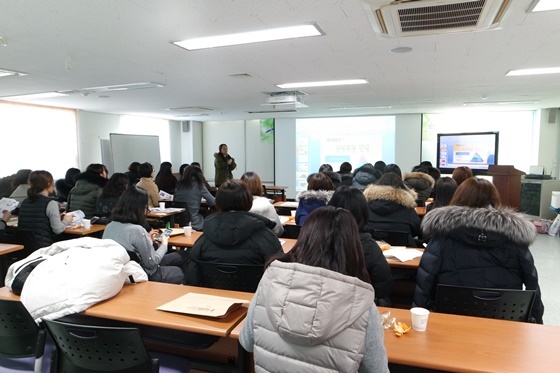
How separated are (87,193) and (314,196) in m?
3.13

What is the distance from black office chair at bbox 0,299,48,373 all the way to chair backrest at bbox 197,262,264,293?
3.08ft

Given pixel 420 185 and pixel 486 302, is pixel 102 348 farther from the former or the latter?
pixel 420 185

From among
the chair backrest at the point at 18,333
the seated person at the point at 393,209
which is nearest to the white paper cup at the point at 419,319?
the chair backrest at the point at 18,333

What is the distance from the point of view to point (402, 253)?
280 centimetres

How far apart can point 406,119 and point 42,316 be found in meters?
9.54

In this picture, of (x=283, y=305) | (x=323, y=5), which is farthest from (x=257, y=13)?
(x=283, y=305)

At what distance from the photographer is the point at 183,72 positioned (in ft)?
14.8

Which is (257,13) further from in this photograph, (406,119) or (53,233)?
(406,119)

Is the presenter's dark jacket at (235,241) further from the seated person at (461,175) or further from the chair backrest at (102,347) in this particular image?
the seated person at (461,175)

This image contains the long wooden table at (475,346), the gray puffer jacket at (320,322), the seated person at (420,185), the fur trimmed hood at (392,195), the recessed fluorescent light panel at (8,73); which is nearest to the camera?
the gray puffer jacket at (320,322)

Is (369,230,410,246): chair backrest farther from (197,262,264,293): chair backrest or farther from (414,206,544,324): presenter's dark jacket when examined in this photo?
(197,262,264,293): chair backrest

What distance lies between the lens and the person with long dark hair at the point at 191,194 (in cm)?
534

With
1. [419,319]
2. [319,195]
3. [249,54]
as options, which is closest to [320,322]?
[419,319]

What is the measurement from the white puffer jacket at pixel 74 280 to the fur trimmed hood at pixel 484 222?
5.66 feet
